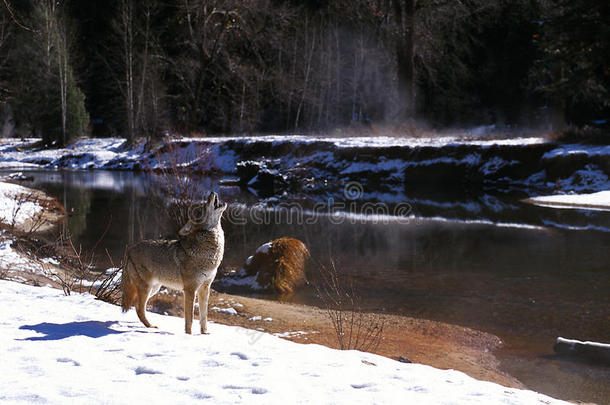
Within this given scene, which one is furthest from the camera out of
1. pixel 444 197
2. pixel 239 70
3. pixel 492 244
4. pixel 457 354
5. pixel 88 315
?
pixel 239 70

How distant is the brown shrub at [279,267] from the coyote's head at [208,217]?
19.1ft

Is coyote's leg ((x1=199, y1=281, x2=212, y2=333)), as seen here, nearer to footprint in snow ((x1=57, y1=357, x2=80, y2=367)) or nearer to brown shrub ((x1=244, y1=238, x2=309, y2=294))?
footprint in snow ((x1=57, y1=357, x2=80, y2=367))

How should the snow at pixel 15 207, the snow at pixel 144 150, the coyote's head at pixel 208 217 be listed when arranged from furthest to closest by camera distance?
the snow at pixel 144 150 < the snow at pixel 15 207 < the coyote's head at pixel 208 217

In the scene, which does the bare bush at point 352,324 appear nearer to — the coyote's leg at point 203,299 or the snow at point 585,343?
the coyote's leg at point 203,299

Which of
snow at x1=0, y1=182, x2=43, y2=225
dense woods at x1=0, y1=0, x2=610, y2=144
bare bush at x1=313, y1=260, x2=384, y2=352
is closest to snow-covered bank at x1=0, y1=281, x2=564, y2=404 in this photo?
bare bush at x1=313, y1=260, x2=384, y2=352

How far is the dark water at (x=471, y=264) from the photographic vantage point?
27.1 feet

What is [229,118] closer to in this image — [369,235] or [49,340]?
[369,235]

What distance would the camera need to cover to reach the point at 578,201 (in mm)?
23250

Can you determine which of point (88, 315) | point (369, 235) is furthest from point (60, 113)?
point (88, 315)

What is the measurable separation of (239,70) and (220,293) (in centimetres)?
3339

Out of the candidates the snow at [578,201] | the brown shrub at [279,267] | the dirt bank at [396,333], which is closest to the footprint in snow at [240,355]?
the dirt bank at [396,333]

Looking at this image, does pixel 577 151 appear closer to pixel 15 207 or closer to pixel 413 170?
pixel 413 170

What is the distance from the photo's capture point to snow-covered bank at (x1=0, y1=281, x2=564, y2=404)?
12.0ft

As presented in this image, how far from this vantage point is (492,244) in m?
15.5
